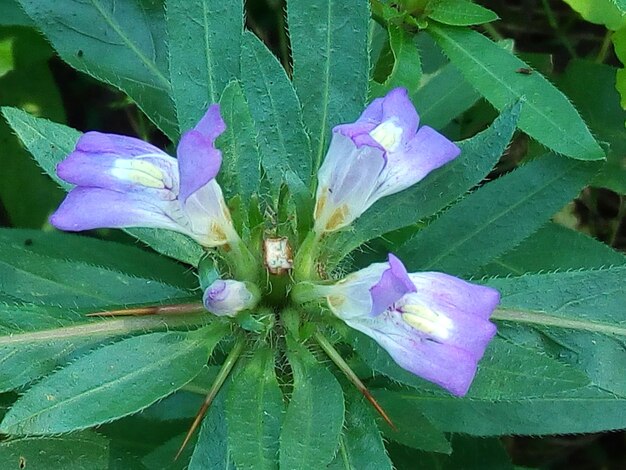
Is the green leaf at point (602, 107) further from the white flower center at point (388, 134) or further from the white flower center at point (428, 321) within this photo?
the white flower center at point (428, 321)

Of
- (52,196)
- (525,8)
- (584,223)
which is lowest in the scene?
(584,223)

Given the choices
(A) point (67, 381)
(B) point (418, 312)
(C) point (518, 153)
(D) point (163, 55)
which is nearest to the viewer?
(B) point (418, 312)

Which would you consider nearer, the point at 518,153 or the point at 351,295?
the point at 351,295

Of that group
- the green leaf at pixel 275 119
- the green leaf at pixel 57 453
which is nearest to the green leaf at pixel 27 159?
the green leaf at pixel 57 453

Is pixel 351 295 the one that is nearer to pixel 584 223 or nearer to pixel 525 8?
pixel 584 223

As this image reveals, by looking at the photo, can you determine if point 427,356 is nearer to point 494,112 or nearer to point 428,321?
point 428,321

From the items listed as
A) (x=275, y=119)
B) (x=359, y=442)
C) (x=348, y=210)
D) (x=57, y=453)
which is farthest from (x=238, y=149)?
(x=57, y=453)

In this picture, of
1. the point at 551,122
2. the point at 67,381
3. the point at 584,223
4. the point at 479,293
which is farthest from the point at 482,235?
the point at 584,223
